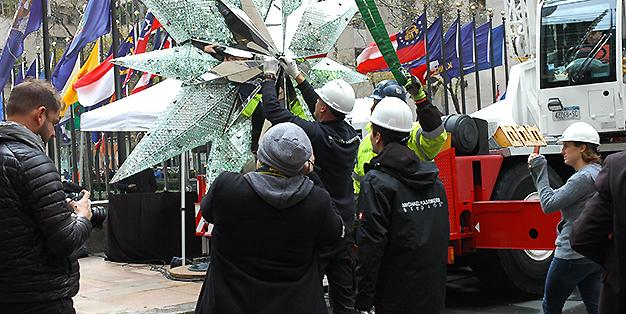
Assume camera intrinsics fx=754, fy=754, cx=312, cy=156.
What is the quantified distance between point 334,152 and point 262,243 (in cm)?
136

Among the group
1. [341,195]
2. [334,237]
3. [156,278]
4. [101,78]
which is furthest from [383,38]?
[101,78]

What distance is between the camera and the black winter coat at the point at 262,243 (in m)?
3.42

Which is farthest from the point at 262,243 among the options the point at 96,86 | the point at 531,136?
the point at 96,86

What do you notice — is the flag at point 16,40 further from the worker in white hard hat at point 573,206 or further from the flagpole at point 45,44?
the worker in white hard hat at point 573,206

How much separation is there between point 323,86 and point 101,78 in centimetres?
982

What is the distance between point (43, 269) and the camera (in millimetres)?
3480

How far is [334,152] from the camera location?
4.65m

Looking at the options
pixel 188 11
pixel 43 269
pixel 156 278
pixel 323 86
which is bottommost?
pixel 156 278

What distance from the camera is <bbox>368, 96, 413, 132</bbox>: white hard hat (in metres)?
4.12

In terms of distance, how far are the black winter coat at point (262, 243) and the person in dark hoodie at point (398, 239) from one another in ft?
1.32

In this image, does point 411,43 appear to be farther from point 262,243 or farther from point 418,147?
point 262,243

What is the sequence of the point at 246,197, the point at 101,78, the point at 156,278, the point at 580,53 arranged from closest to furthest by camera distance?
the point at 246,197 < the point at 580,53 < the point at 156,278 < the point at 101,78

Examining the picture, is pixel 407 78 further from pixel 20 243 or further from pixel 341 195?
pixel 20 243

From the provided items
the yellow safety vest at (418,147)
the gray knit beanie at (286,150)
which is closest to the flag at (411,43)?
the yellow safety vest at (418,147)
